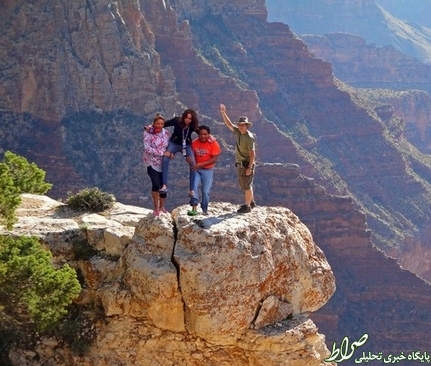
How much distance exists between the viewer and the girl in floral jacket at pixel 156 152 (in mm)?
13414

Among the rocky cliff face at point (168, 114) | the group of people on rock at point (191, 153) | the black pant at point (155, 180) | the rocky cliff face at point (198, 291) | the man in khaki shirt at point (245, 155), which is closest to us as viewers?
the rocky cliff face at point (198, 291)

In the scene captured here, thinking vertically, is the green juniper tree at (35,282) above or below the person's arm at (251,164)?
below

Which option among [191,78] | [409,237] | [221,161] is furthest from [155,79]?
[409,237]

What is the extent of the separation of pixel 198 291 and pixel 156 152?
2.80 m

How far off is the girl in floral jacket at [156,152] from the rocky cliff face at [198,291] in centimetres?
45

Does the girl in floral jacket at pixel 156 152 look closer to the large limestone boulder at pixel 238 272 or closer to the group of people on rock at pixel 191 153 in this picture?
the group of people on rock at pixel 191 153

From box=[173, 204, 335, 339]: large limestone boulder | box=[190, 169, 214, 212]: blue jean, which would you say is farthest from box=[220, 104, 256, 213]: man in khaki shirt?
box=[190, 169, 214, 212]: blue jean

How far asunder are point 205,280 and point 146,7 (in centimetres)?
5690

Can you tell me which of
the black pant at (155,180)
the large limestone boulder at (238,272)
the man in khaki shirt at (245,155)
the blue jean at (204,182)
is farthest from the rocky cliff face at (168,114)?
the large limestone boulder at (238,272)

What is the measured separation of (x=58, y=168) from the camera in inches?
1871

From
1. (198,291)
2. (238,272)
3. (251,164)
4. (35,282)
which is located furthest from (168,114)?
(198,291)

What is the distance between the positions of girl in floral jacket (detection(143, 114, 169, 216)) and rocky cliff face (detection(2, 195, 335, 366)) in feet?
1.47

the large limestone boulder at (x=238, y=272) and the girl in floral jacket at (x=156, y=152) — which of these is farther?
the girl in floral jacket at (x=156, y=152)

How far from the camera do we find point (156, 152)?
44.0 feet
